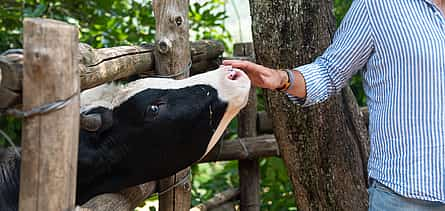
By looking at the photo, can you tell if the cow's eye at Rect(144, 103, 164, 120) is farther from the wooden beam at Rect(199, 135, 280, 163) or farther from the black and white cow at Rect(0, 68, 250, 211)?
the wooden beam at Rect(199, 135, 280, 163)

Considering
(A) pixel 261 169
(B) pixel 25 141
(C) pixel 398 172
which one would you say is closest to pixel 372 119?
(C) pixel 398 172

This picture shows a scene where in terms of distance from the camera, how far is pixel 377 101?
6.89 feet

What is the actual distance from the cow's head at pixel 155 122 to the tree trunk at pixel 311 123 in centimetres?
92

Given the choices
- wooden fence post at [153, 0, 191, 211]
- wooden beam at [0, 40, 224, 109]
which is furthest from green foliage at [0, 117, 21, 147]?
wooden fence post at [153, 0, 191, 211]

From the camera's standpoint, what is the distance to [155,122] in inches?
83.4

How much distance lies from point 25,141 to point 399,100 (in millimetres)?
1088

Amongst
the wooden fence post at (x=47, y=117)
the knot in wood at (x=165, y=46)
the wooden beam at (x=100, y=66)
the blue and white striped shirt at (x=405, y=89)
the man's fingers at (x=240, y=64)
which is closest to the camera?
the wooden fence post at (x=47, y=117)

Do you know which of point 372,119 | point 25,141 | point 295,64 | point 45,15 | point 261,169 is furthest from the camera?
point 261,169

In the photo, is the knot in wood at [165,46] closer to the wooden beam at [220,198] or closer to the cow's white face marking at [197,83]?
the cow's white face marking at [197,83]

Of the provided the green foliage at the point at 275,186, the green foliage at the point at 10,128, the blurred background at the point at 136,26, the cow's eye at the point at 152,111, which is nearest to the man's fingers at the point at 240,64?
the cow's eye at the point at 152,111

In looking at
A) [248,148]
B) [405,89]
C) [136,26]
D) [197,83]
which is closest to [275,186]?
[248,148]

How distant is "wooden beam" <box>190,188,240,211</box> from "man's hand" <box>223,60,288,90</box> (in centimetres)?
168

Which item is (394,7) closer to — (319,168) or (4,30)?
(319,168)

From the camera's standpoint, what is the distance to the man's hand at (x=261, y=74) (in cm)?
222
